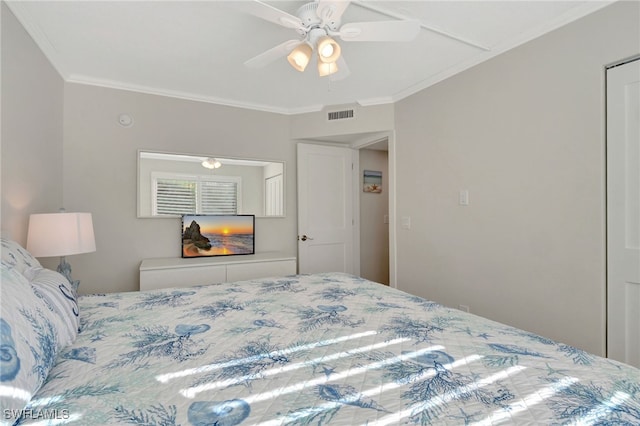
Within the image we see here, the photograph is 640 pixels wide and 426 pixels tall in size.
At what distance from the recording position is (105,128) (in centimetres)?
295

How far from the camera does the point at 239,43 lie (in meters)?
2.26

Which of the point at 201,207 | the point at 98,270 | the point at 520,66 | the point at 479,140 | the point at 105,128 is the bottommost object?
the point at 98,270

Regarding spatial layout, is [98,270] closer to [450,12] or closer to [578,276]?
[450,12]

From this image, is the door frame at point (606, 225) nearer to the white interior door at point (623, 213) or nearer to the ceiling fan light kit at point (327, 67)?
the white interior door at point (623, 213)

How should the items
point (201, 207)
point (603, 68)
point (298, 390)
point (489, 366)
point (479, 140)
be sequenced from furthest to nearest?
1. point (201, 207)
2. point (479, 140)
3. point (603, 68)
4. point (489, 366)
5. point (298, 390)

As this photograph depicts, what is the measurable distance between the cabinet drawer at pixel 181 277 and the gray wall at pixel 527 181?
1.99m

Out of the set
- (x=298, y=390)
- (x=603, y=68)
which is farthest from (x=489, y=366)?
(x=603, y=68)

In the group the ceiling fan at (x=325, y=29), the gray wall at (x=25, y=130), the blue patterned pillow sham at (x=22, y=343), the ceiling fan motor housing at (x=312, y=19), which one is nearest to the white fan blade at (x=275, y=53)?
the ceiling fan at (x=325, y=29)

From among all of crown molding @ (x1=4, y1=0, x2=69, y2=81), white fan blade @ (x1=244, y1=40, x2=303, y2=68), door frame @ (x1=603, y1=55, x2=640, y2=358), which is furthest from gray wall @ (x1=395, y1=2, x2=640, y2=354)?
crown molding @ (x1=4, y1=0, x2=69, y2=81)

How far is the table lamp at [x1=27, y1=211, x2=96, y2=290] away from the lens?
195cm

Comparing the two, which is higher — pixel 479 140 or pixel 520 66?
pixel 520 66

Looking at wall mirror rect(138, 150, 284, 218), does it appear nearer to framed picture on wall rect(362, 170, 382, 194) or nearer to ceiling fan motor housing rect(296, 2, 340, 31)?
framed picture on wall rect(362, 170, 382, 194)

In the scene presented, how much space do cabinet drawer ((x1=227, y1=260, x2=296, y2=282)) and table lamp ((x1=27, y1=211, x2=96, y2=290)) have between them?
4.09 feet

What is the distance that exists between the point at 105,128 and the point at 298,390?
10.3 feet
